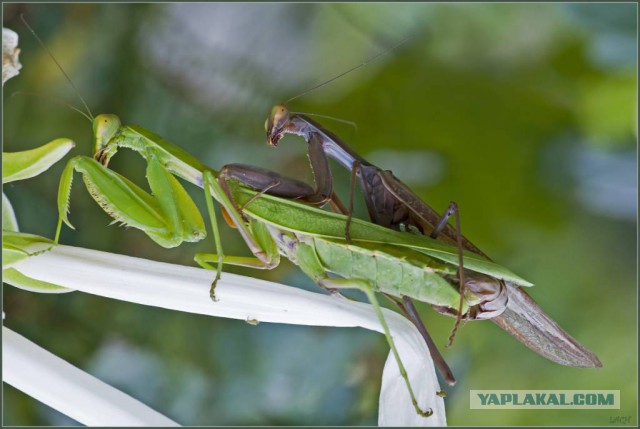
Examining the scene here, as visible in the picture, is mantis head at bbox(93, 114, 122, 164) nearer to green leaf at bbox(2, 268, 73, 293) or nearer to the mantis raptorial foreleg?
the mantis raptorial foreleg

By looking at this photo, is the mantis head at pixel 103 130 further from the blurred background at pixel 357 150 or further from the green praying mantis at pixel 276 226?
the blurred background at pixel 357 150

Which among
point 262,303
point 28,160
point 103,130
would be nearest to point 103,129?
point 103,130

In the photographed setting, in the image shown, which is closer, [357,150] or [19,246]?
[19,246]

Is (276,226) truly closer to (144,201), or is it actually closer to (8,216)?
(144,201)

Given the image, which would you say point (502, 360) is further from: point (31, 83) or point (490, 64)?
point (31, 83)

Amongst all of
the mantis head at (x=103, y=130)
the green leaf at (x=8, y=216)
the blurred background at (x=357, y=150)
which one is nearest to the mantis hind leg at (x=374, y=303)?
the blurred background at (x=357, y=150)

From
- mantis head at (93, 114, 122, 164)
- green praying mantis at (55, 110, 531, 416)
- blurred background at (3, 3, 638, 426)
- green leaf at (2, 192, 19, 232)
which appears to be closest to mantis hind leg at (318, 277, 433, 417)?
green praying mantis at (55, 110, 531, 416)

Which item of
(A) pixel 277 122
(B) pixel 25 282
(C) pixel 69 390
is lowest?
(C) pixel 69 390

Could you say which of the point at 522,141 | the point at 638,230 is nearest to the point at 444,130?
the point at 522,141
